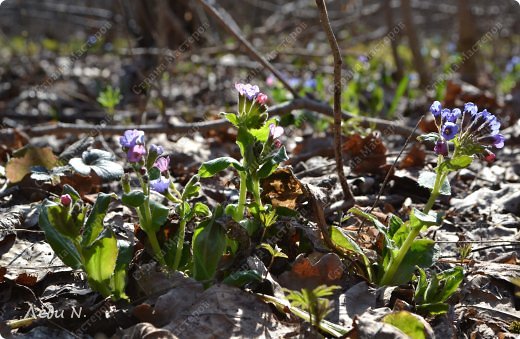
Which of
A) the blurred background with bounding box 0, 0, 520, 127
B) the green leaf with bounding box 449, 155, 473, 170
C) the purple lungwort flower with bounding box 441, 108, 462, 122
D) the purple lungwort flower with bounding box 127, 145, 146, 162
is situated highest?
the blurred background with bounding box 0, 0, 520, 127

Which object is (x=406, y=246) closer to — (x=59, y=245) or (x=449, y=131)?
Answer: (x=449, y=131)

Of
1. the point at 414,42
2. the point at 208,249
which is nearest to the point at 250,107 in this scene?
the point at 208,249

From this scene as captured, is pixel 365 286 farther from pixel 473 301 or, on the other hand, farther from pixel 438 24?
pixel 438 24

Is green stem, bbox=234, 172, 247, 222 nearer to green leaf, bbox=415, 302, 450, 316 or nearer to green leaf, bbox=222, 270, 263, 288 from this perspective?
green leaf, bbox=222, 270, 263, 288

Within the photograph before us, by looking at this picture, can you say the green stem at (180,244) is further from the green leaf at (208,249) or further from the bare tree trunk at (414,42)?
the bare tree trunk at (414,42)

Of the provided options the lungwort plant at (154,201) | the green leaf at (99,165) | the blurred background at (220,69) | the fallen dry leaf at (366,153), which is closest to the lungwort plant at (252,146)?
the lungwort plant at (154,201)

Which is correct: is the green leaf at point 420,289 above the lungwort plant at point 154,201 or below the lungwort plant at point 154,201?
below

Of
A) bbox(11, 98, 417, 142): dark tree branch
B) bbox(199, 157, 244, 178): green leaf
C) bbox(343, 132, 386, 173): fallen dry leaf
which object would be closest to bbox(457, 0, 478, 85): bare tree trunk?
bbox(11, 98, 417, 142): dark tree branch
